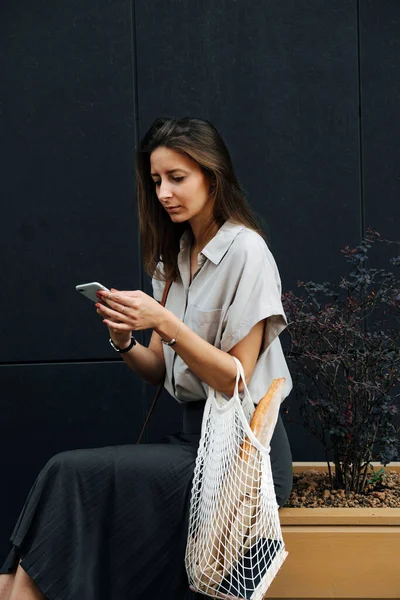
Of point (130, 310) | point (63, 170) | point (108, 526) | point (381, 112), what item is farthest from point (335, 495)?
point (63, 170)

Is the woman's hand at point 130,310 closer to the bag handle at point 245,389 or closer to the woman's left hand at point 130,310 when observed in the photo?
the woman's left hand at point 130,310

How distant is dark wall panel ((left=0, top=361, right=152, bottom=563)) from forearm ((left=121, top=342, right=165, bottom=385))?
96cm

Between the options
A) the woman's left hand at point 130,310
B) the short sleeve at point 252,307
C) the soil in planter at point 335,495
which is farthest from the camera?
the soil in planter at point 335,495

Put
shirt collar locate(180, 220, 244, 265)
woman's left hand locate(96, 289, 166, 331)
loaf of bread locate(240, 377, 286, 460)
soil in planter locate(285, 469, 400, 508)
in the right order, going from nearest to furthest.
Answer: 1. loaf of bread locate(240, 377, 286, 460)
2. woman's left hand locate(96, 289, 166, 331)
3. shirt collar locate(180, 220, 244, 265)
4. soil in planter locate(285, 469, 400, 508)

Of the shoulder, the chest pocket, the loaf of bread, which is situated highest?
the shoulder

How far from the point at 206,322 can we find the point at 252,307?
6.7 inches

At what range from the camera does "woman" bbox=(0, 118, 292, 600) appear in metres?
2.54

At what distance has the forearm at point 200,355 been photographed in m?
2.67

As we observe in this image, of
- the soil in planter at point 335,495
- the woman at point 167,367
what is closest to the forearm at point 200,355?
the woman at point 167,367

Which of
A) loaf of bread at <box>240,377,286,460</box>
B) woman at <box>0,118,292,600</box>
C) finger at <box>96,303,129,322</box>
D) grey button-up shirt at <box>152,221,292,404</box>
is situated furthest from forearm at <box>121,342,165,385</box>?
loaf of bread at <box>240,377,286,460</box>

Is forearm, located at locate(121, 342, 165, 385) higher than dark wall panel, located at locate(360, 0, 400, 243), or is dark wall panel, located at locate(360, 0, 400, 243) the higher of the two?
dark wall panel, located at locate(360, 0, 400, 243)

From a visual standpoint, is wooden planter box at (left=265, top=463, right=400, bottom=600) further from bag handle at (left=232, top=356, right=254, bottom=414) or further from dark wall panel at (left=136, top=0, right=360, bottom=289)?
dark wall panel at (left=136, top=0, right=360, bottom=289)

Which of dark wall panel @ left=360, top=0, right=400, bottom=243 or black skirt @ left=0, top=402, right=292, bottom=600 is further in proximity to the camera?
dark wall panel @ left=360, top=0, right=400, bottom=243

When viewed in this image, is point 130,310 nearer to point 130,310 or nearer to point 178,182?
point 130,310
